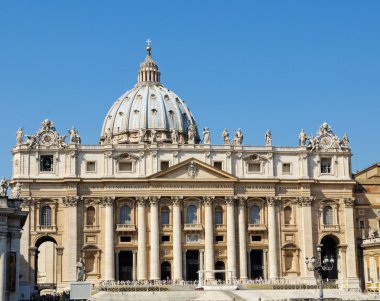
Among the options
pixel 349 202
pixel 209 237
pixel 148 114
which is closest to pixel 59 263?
pixel 209 237

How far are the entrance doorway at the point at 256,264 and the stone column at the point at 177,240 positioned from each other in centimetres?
952

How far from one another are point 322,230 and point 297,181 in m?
6.69

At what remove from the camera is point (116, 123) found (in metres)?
138

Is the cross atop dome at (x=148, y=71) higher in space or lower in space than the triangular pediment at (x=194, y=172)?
higher

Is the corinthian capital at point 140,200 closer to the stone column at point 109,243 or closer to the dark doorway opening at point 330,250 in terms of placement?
the stone column at point 109,243

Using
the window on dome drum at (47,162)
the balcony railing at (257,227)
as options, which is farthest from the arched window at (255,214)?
the window on dome drum at (47,162)

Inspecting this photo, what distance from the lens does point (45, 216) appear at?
9681 centimetres

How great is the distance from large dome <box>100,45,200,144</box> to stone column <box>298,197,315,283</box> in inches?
1399

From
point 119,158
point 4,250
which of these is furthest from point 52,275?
point 4,250

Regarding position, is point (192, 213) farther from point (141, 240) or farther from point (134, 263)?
point (134, 263)

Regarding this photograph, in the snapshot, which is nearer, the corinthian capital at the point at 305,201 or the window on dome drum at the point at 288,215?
the corinthian capital at the point at 305,201

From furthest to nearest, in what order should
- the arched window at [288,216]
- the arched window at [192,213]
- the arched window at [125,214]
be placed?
the arched window at [288,216], the arched window at [192,213], the arched window at [125,214]

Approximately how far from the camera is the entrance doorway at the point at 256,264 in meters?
100

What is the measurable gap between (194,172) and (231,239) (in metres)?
9.05
